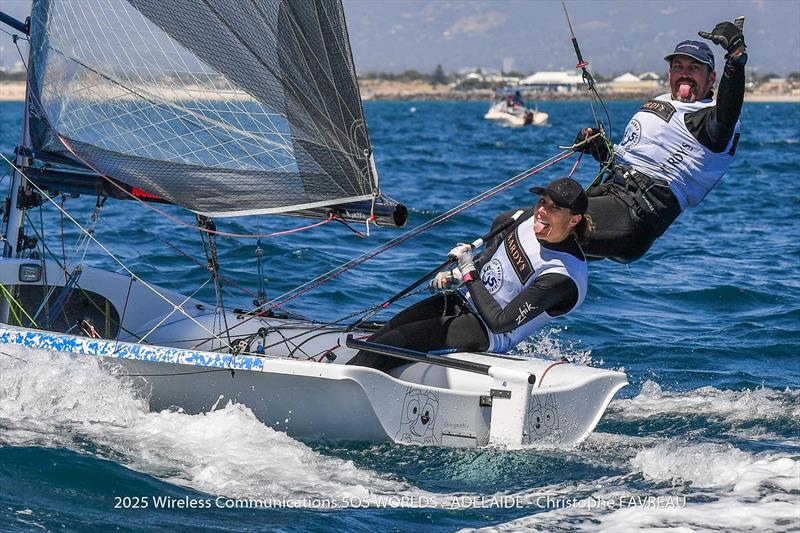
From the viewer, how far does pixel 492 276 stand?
5.65 metres

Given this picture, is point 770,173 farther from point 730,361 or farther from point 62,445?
point 62,445

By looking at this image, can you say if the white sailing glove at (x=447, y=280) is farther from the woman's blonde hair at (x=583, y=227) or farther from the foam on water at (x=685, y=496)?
the foam on water at (x=685, y=496)

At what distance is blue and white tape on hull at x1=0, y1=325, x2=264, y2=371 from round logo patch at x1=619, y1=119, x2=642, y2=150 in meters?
2.20

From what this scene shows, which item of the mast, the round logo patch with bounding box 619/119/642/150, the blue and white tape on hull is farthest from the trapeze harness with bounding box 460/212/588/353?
the mast

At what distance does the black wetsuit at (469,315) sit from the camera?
17.8ft

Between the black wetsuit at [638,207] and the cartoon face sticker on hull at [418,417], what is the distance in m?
1.10

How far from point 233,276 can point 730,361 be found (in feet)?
13.6

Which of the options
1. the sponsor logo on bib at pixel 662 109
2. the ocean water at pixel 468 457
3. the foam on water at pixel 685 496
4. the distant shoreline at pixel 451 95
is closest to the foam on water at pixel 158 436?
the ocean water at pixel 468 457

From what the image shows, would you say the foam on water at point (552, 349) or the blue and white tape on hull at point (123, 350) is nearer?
the blue and white tape on hull at point (123, 350)

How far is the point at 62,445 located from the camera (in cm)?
509

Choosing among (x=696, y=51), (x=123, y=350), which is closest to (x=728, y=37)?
(x=696, y=51)

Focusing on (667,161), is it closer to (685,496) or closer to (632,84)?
(685,496)

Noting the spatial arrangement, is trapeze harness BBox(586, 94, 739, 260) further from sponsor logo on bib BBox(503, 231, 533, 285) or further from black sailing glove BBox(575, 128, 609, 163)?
sponsor logo on bib BBox(503, 231, 533, 285)

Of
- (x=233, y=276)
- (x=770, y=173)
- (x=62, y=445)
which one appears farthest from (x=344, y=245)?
(x=770, y=173)
